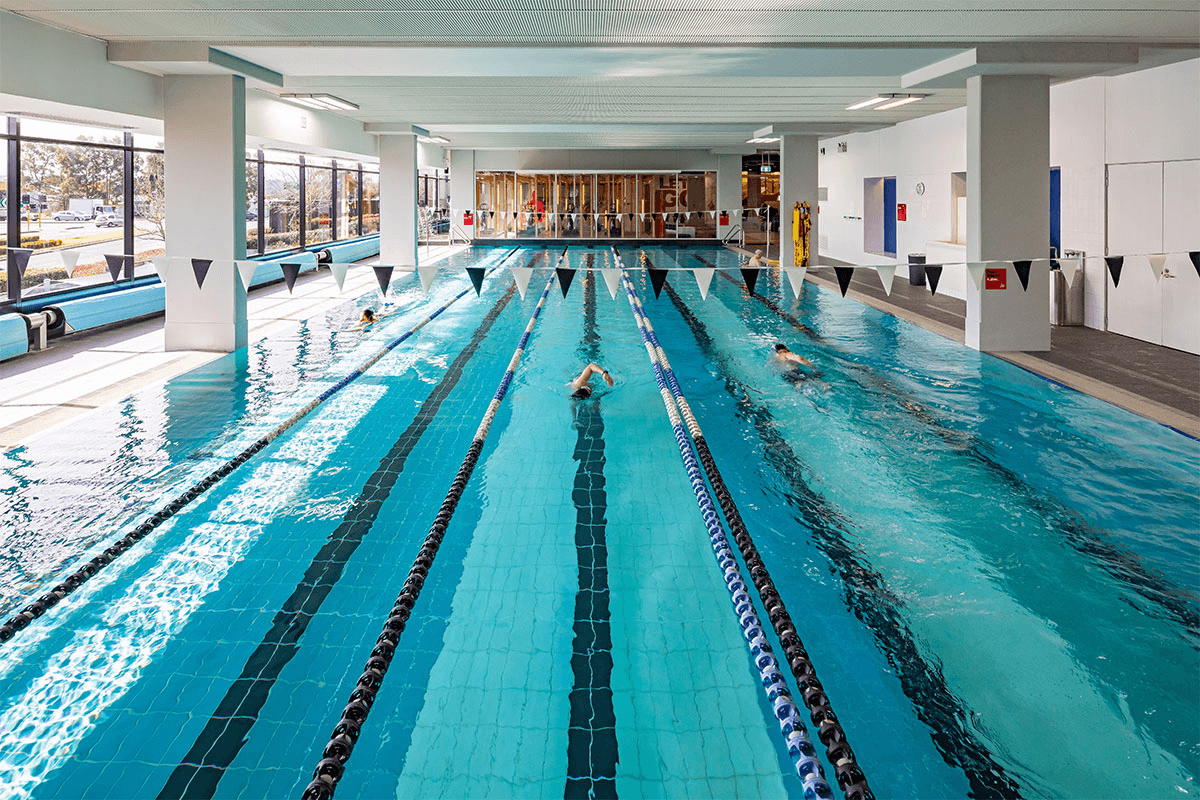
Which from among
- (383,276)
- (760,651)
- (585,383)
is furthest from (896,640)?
(383,276)

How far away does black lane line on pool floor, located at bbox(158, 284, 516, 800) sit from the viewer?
2.47 metres

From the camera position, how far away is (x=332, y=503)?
15.1 feet

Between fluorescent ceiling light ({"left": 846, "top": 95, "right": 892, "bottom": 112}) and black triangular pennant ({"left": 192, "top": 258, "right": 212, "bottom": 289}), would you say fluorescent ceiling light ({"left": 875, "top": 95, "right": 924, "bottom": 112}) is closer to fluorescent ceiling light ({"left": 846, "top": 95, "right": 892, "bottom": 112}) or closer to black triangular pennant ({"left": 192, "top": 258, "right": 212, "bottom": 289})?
fluorescent ceiling light ({"left": 846, "top": 95, "right": 892, "bottom": 112})

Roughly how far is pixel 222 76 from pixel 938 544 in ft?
25.2

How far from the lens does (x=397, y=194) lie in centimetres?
1736

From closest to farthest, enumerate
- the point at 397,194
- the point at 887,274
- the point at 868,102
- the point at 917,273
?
the point at 887,274 → the point at 868,102 → the point at 917,273 → the point at 397,194

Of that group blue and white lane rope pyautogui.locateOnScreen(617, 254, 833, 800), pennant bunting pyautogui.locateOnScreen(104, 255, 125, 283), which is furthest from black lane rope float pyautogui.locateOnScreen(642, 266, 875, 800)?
pennant bunting pyautogui.locateOnScreen(104, 255, 125, 283)

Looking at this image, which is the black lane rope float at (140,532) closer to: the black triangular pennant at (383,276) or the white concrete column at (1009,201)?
Answer: the black triangular pennant at (383,276)

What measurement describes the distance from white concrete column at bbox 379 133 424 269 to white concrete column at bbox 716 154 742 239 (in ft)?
36.2

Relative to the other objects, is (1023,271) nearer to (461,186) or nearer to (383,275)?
(383,275)

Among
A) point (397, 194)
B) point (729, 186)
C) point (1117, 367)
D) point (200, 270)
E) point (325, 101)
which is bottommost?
point (1117, 367)

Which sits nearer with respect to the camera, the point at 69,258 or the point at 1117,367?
the point at 69,258

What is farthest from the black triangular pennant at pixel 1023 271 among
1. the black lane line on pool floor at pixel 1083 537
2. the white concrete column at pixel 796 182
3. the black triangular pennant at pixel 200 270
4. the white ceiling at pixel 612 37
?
the white concrete column at pixel 796 182

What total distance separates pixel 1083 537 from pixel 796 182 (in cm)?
1379
